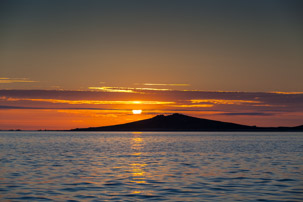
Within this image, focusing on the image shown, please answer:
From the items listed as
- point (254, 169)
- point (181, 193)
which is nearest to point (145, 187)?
point (181, 193)

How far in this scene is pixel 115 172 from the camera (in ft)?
135

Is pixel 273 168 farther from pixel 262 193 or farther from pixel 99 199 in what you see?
pixel 99 199

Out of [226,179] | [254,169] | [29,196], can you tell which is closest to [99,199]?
[29,196]

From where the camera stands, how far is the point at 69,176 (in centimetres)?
3812

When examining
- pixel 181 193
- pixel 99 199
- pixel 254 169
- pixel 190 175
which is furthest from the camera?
pixel 254 169

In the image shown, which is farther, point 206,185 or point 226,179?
point 226,179

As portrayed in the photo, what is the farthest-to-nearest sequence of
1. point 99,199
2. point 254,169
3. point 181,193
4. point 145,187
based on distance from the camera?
point 254,169
point 145,187
point 181,193
point 99,199

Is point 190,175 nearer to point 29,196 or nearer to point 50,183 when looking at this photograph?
point 50,183

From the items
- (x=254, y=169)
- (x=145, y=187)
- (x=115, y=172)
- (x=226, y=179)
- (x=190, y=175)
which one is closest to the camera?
(x=145, y=187)

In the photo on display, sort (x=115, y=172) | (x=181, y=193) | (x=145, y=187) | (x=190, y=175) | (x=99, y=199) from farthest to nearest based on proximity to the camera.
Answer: (x=115, y=172)
(x=190, y=175)
(x=145, y=187)
(x=181, y=193)
(x=99, y=199)

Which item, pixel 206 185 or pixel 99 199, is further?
pixel 206 185

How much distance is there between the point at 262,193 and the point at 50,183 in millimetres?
16119

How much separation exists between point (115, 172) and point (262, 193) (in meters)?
16.4

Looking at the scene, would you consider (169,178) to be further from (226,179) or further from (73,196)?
(73,196)
